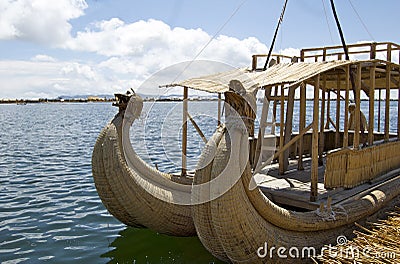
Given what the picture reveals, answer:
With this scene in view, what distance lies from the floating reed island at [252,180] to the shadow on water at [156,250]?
420 mm

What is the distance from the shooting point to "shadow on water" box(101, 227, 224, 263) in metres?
6.76

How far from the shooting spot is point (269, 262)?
5.25 m

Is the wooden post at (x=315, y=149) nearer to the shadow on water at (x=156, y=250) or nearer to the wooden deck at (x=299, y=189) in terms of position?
the wooden deck at (x=299, y=189)

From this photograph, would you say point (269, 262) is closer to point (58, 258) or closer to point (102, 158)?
point (102, 158)

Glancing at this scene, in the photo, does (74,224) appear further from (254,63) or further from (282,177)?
(254,63)

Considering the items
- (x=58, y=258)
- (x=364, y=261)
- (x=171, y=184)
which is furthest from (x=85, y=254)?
(x=364, y=261)

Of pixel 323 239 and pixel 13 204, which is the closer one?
pixel 323 239

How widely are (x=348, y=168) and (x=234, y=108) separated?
3.60m

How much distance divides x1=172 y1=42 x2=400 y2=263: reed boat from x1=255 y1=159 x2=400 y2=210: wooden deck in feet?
0.06

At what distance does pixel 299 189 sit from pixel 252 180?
105 inches

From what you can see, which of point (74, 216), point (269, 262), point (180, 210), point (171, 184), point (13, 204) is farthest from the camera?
point (13, 204)

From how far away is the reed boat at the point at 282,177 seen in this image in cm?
471

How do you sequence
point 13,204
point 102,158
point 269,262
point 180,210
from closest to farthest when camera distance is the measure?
point 269,262 → point 102,158 → point 180,210 → point 13,204

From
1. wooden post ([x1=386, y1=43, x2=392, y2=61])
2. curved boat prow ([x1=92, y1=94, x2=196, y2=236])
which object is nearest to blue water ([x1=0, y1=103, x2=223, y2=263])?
curved boat prow ([x1=92, y1=94, x2=196, y2=236])
